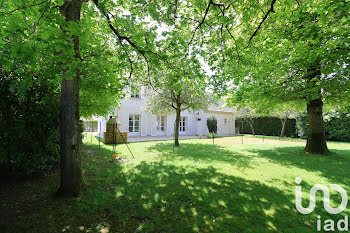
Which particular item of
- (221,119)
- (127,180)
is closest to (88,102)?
(127,180)

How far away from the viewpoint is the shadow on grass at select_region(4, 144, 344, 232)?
2.65 metres

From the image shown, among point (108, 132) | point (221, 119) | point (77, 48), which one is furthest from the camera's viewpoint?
point (221, 119)

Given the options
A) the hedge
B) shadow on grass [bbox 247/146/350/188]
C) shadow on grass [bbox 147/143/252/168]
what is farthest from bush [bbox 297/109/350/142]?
shadow on grass [bbox 147/143/252/168]

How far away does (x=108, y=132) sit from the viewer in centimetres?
1180

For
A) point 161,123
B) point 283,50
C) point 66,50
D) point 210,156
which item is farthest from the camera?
point 161,123

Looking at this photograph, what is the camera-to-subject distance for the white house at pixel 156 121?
16219 millimetres

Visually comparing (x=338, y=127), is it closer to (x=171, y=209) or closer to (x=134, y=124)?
(x=171, y=209)

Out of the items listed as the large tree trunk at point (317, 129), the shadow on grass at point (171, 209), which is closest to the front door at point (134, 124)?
the shadow on grass at point (171, 209)

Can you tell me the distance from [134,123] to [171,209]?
574 inches

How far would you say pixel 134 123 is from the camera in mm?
17062

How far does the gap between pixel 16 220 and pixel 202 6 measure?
6.29 meters

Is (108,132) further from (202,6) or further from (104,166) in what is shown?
(202,6)

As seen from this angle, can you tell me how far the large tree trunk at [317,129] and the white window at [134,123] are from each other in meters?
14.4

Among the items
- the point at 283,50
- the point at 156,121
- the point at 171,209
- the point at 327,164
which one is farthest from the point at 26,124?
the point at 156,121
